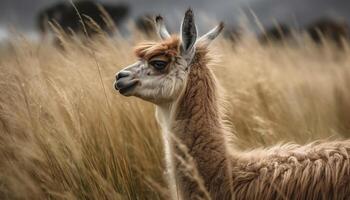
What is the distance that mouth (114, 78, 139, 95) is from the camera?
3.35m

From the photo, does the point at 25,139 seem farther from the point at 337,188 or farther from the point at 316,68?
the point at 316,68

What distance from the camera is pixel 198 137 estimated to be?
3.17 m

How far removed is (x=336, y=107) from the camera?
5.94 meters

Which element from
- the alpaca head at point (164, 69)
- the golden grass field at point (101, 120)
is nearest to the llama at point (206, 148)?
the alpaca head at point (164, 69)

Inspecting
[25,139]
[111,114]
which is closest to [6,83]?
[25,139]

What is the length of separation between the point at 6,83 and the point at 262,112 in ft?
8.40

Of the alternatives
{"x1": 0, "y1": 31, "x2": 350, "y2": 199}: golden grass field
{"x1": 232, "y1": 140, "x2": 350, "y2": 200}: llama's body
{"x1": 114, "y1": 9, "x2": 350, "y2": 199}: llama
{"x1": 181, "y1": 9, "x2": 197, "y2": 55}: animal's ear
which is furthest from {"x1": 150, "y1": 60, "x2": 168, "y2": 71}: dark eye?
{"x1": 232, "y1": 140, "x2": 350, "y2": 200}: llama's body

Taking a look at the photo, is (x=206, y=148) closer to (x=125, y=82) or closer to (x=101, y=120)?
(x=125, y=82)

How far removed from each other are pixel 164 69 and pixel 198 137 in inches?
21.2

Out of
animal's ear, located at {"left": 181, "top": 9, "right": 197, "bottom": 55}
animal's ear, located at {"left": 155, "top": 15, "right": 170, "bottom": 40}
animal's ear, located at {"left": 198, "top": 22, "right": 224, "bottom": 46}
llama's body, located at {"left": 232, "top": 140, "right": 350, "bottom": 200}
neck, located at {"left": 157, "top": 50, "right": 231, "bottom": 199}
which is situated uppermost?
animal's ear, located at {"left": 155, "top": 15, "right": 170, "bottom": 40}

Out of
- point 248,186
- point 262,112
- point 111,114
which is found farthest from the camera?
point 262,112

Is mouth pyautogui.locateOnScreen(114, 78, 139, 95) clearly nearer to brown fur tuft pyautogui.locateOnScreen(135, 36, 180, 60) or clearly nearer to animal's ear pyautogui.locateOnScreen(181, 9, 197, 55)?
brown fur tuft pyautogui.locateOnScreen(135, 36, 180, 60)

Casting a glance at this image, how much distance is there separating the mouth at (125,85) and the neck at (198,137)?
25 centimetres

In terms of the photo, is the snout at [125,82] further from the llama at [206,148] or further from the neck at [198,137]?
the neck at [198,137]
